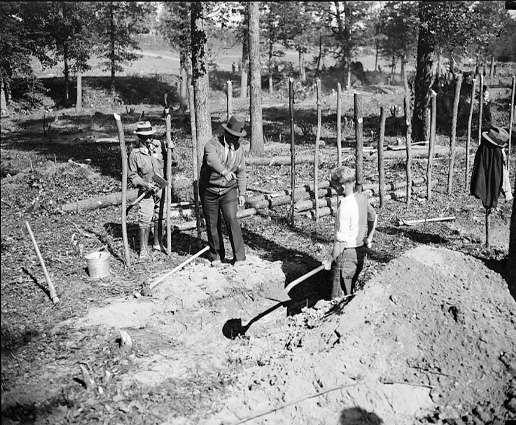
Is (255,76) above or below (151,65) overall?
below

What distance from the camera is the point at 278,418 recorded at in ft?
15.1

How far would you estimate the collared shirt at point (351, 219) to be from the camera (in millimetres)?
5691

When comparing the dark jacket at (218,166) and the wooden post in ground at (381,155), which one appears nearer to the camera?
the dark jacket at (218,166)

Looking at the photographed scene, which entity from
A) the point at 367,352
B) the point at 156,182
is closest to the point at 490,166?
the point at 367,352

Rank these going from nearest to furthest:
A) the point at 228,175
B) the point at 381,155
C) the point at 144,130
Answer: the point at 228,175, the point at 144,130, the point at 381,155

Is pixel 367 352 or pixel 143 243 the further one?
pixel 143 243

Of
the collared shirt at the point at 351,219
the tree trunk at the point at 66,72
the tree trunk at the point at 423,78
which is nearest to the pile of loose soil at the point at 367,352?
the collared shirt at the point at 351,219

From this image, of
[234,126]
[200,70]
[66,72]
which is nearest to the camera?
[234,126]

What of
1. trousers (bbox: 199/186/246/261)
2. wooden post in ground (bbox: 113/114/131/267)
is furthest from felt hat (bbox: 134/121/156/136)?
trousers (bbox: 199/186/246/261)

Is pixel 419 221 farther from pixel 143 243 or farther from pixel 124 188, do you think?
pixel 124 188

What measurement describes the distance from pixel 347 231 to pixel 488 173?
10.3 ft

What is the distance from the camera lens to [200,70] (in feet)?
34.5

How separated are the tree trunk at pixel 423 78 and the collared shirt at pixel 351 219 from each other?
1185cm

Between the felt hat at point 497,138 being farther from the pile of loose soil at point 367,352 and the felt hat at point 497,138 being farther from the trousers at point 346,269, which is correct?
the trousers at point 346,269
